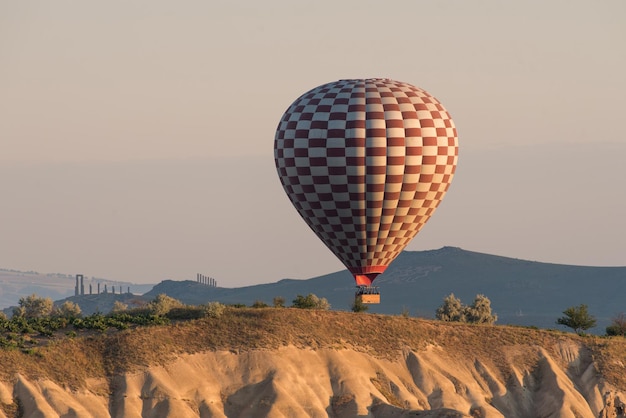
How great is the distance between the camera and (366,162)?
4208 inches

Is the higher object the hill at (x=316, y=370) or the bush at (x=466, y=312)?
the bush at (x=466, y=312)

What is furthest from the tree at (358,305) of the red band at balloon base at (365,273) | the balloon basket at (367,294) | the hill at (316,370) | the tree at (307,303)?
the hill at (316,370)

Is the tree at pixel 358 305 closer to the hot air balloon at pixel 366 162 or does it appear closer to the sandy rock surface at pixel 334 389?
the hot air balloon at pixel 366 162

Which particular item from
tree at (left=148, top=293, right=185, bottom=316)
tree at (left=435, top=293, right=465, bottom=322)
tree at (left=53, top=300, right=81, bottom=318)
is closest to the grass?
tree at (left=148, top=293, right=185, bottom=316)

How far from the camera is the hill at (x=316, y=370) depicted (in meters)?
90.8

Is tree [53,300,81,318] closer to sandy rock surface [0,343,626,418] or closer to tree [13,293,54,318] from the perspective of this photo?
tree [13,293,54,318]

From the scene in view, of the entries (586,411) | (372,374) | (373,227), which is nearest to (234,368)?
(372,374)

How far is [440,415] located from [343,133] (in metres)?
25.7

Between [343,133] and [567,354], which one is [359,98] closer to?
[343,133]

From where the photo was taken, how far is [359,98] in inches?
4262

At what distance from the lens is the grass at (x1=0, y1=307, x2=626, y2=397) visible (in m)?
92.4

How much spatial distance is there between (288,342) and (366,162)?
15.8 meters

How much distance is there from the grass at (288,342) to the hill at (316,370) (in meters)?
0.10

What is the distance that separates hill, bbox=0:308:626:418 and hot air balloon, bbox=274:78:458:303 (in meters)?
7.35
